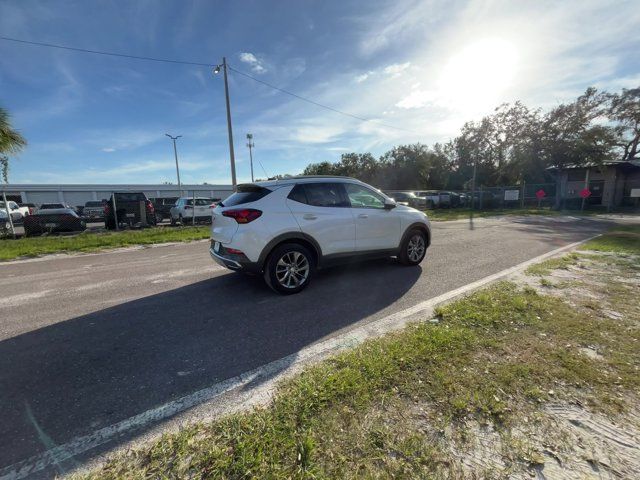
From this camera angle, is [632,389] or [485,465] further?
[632,389]

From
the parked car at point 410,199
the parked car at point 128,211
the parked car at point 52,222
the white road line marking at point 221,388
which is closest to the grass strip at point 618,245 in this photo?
the white road line marking at point 221,388

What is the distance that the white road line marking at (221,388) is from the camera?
177 centimetres

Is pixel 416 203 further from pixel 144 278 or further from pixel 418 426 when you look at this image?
pixel 418 426

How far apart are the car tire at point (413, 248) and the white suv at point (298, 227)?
1.40ft

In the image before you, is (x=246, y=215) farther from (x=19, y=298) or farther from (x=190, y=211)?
(x=190, y=211)

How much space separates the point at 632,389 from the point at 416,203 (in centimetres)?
2504

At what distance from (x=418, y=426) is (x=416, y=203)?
25815 millimetres

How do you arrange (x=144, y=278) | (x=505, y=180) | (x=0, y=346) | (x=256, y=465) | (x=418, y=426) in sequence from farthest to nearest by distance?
(x=505, y=180), (x=144, y=278), (x=0, y=346), (x=418, y=426), (x=256, y=465)

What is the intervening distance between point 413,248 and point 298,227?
2725 millimetres

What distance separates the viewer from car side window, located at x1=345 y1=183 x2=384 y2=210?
5.22m

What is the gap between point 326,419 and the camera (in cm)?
199

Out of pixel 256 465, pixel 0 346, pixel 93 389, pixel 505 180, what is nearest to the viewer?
pixel 256 465

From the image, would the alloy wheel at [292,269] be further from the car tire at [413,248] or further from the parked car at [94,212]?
the parked car at [94,212]

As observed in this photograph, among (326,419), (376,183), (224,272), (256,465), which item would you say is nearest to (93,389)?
(256,465)
